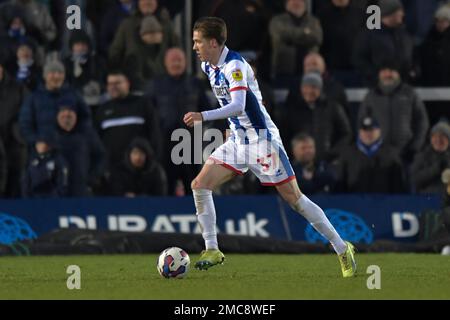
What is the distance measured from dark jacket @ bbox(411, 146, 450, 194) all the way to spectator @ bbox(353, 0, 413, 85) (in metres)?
1.35

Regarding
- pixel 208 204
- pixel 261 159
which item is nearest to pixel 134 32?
A: pixel 208 204

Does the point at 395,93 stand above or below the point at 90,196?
above

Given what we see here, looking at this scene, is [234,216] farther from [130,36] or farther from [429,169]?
[130,36]

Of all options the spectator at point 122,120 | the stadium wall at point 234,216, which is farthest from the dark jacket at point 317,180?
the spectator at point 122,120

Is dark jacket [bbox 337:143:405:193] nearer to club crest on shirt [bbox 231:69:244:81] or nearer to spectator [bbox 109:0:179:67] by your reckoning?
spectator [bbox 109:0:179:67]

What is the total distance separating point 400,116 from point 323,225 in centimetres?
569

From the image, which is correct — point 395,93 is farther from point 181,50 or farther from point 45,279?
point 45,279

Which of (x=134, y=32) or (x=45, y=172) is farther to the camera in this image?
(x=134, y=32)

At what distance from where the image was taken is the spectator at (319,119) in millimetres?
17188

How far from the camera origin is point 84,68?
18125mm

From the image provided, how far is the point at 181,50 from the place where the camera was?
671 inches

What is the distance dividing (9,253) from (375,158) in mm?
4807

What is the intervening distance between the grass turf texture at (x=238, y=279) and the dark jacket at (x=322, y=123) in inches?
85.6
